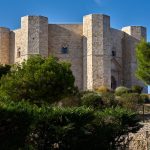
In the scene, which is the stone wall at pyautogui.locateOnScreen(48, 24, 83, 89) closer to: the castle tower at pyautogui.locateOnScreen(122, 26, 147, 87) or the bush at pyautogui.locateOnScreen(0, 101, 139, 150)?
the castle tower at pyautogui.locateOnScreen(122, 26, 147, 87)

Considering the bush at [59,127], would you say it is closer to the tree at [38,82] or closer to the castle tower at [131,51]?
the tree at [38,82]

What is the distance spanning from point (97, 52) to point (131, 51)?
552 centimetres

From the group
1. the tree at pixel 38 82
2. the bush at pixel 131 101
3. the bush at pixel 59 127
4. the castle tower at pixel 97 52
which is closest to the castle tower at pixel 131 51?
the castle tower at pixel 97 52

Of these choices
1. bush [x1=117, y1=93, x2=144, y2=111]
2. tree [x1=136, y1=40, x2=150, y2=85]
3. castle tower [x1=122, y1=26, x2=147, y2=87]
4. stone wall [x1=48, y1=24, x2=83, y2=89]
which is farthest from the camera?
castle tower [x1=122, y1=26, x2=147, y2=87]

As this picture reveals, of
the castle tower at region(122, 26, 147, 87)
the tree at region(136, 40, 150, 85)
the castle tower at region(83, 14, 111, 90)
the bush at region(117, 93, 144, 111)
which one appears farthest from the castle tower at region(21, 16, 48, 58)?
the tree at region(136, 40, 150, 85)

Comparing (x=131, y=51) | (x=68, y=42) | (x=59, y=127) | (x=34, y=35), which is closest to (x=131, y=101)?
(x=34, y=35)

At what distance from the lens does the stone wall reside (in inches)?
2098

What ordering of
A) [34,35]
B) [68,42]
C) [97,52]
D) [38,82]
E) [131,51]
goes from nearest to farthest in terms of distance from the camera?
[38,82] < [97,52] < [34,35] < [68,42] < [131,51]

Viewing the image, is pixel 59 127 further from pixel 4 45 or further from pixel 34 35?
pixel 4 45

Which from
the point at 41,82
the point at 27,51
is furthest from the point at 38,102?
the point at 27,51

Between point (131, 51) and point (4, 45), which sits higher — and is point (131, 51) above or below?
below

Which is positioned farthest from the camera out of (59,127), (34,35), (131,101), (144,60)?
(34,35)

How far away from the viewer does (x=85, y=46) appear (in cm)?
5262

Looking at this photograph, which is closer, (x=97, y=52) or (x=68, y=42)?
(x=97, y=52)
